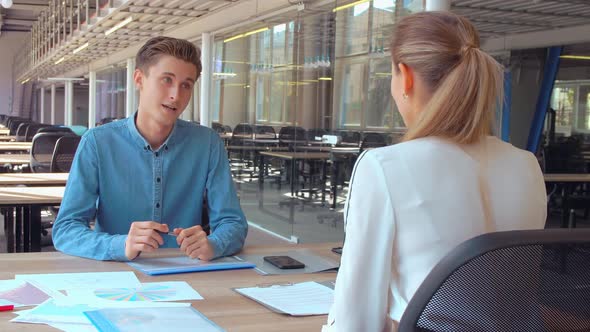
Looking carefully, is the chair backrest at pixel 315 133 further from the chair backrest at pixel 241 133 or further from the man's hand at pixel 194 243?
the man's hand at pixel 194 243

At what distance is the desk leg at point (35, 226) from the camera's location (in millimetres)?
3985

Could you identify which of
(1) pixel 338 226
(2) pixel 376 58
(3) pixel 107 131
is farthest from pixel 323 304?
(1) pixel 338 226

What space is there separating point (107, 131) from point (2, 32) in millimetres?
32374

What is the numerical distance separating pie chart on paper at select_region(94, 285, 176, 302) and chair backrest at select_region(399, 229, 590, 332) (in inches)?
28.9

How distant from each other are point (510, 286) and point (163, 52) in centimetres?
159

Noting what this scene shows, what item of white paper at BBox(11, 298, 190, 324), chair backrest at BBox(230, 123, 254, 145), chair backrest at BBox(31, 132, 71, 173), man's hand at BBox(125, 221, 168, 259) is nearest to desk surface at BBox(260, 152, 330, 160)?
chair backrest at BBox(230, 123, 254, 145)

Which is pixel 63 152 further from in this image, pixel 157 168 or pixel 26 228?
pixel 157 168

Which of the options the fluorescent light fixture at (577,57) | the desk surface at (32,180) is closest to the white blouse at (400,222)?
the desk surface at (32,180)

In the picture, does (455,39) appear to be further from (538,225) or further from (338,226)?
(338,226)

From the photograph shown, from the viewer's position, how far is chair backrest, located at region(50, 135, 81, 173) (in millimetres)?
5219

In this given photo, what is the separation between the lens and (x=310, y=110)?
6.75 metres

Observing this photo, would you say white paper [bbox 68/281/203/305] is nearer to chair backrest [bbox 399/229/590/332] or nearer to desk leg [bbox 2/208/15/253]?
chair backrest [bbox 399/229/590/332]

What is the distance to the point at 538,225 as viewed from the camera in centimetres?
120

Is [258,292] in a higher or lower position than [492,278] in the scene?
lower
